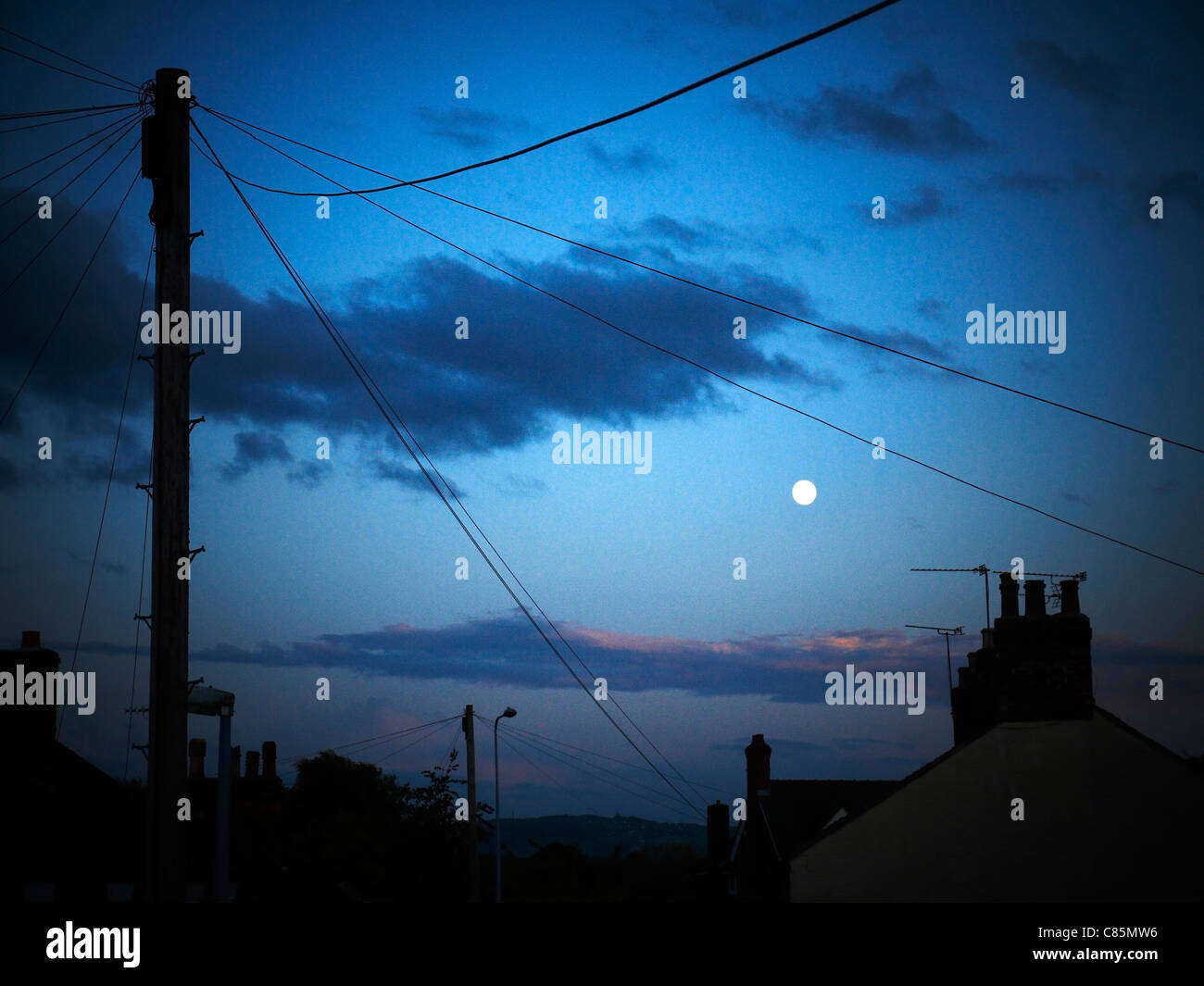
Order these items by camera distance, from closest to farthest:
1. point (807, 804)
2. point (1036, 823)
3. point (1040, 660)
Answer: point (1036, 823), point (1040, 660), point (807, 804)

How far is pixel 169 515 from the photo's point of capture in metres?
10.6

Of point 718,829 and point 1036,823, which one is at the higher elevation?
point 1036,823

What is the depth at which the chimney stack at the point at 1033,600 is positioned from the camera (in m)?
23.1

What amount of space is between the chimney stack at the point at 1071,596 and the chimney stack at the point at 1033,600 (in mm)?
430

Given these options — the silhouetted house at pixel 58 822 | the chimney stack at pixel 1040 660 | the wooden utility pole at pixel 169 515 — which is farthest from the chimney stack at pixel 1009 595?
A: the silhouetted house at pixel 58 822

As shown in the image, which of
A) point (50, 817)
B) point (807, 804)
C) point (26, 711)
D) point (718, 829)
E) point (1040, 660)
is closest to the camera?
point (1040, 660)

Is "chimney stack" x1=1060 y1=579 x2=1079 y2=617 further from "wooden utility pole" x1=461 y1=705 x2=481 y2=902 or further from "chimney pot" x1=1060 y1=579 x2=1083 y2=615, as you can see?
"wooden utility pole" x1=461 y1=705 x2=481 y2=902

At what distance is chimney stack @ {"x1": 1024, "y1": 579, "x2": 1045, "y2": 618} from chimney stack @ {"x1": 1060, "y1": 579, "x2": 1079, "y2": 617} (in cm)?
43

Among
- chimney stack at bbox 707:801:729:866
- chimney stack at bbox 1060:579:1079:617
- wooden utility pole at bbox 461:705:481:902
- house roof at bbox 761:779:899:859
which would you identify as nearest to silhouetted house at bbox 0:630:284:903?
wooden utility pole at bbox 461:705:481:902

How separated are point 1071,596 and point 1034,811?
468 cm

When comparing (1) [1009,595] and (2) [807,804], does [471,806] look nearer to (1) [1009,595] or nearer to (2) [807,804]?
(2) [807,804]

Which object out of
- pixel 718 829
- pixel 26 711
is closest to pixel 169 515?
pixel 26 711

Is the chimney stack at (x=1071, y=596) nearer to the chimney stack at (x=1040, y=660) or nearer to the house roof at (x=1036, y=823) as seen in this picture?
the chimney stack at (x=1040, y=660)

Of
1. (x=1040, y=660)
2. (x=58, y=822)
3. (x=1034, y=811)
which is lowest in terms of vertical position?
(x=58, y=822)
